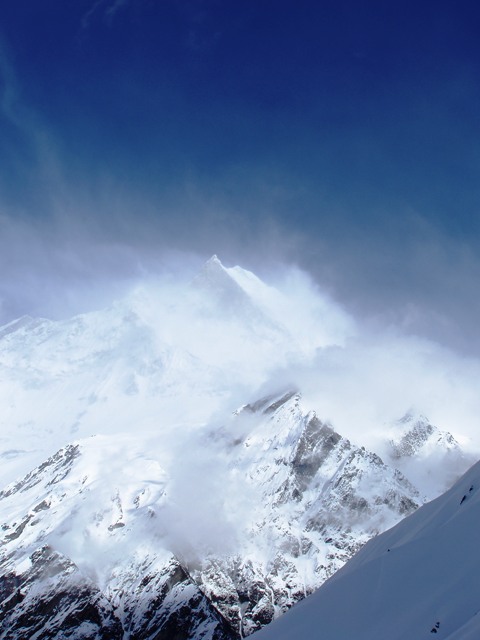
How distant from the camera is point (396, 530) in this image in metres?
52.5

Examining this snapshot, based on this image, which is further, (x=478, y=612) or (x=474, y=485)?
(x=474, y=485)

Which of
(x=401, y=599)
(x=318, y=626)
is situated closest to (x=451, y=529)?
(x=401, y=599)

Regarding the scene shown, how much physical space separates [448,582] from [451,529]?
338 inches

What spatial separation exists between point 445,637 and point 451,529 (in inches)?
586

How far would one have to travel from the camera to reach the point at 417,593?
93.4 feet

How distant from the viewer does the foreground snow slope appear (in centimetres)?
2366

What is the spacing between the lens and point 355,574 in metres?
41.1

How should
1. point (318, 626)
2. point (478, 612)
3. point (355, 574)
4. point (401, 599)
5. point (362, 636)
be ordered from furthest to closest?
1. point (355, 574)
2. point (318, 626)
3. point (401, 599)
4. point (362, 636)
5. point (478, 612)

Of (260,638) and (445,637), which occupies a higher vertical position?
(260,638)

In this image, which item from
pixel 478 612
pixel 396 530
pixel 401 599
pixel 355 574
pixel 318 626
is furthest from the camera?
pixel 396 530

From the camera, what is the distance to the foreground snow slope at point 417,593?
23.7 meters

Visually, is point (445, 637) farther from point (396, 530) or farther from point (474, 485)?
point (396, 530)

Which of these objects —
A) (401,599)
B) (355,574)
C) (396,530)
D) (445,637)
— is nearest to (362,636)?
(401,599)

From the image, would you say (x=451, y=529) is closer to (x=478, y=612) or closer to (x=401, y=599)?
(x=401, y=599)
